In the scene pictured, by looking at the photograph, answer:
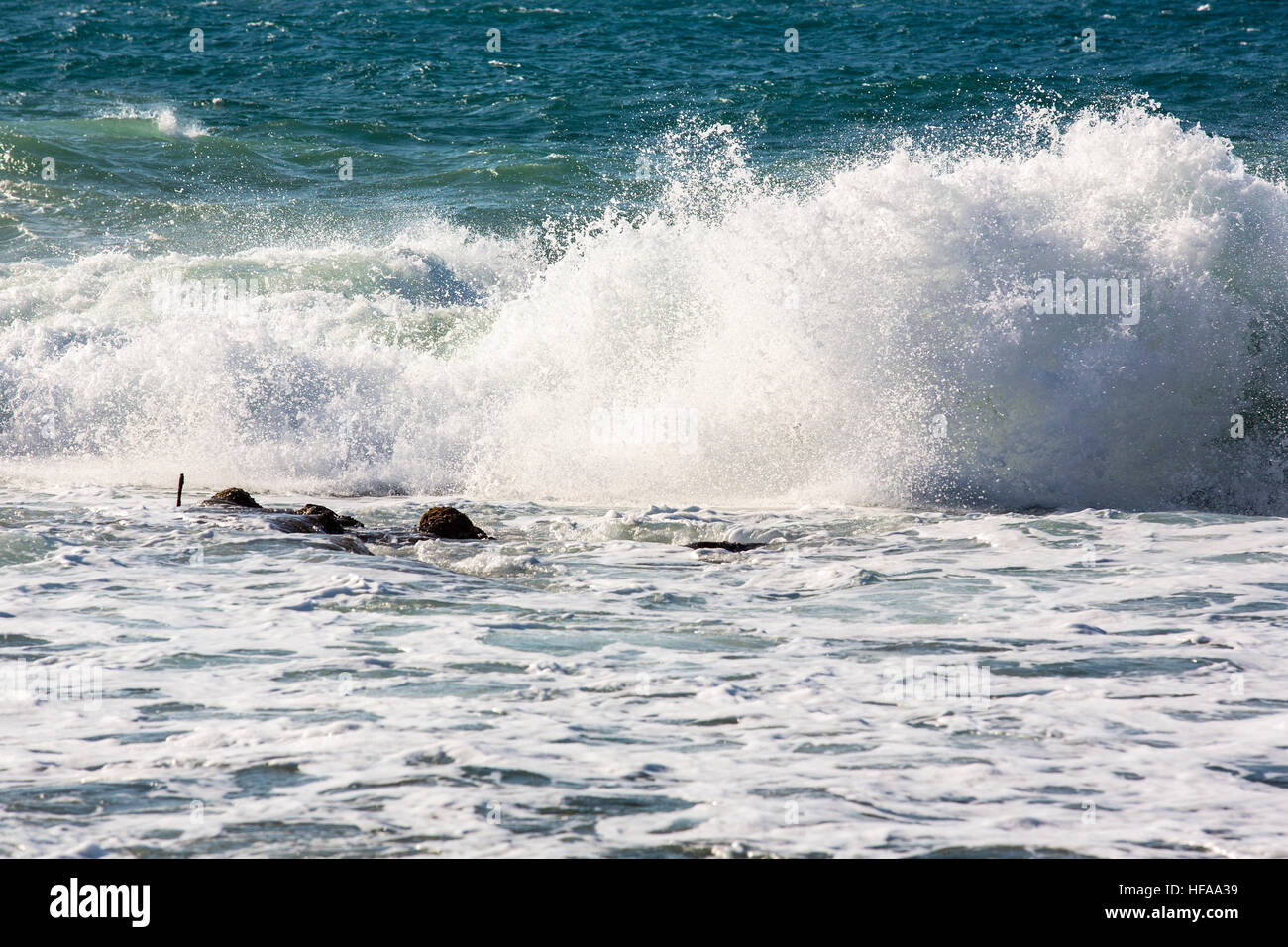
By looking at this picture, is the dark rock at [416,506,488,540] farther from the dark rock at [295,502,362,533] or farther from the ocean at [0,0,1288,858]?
the dark rock at [295,502,362,533]

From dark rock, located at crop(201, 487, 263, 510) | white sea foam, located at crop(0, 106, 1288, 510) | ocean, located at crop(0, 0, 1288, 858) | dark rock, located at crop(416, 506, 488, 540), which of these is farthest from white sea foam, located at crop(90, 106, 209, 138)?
dark rock, located at crop(416, 506, 488, 540)

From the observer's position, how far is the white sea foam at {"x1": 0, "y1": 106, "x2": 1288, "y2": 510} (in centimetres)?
839

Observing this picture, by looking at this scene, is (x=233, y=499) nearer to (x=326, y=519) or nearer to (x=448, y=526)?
(x=326, y=519)

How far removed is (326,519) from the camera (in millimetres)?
6926

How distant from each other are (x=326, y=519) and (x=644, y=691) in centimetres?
306

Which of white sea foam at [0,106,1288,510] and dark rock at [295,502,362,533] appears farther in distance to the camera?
white sea foam at [0,106,1288,510]

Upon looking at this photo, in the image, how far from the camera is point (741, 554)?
6.53 meters

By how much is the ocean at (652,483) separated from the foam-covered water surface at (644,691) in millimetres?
22

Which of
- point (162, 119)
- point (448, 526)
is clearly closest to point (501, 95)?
point (162, 119)

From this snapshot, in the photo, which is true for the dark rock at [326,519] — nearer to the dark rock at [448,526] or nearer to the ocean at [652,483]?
the ocean at [652,483]

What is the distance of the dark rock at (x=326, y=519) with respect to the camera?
687cm

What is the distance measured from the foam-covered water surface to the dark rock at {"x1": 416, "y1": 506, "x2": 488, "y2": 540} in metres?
0.19

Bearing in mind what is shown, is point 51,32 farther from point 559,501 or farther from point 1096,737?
point 1096,737

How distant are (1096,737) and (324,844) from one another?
2463 mm
